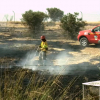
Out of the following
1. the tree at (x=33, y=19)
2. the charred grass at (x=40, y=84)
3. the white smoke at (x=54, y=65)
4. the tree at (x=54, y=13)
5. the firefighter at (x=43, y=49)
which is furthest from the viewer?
the tree at (x=54, y=13)

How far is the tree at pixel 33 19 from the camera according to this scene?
2676 centimetres

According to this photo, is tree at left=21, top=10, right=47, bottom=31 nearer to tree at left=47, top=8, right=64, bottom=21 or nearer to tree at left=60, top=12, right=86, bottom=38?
tree at left=60, top=12, right=86, bottom=38

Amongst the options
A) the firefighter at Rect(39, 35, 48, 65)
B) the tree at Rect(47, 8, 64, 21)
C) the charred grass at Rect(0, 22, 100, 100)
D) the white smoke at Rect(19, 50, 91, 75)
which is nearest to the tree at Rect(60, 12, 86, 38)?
the white smoke at Rect(19, 50, 91, 75)

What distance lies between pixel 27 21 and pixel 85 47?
921 centimetres

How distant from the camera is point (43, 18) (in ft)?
91.1

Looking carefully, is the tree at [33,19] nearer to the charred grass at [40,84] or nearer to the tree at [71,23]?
the tree at [71,23]

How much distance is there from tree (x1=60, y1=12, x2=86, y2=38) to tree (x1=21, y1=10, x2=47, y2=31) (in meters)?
3.29

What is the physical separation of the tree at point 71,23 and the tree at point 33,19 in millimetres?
3288

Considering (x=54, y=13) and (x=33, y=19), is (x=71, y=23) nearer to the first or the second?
(x=33, y=19)

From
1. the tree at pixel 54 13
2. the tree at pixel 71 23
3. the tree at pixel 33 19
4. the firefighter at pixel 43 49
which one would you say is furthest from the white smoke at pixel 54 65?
the tree at pixel 54 13

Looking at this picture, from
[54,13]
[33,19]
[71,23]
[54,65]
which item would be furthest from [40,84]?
[54,13]

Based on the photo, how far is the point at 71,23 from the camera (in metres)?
24.7

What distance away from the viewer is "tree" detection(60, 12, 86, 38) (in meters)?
24.5

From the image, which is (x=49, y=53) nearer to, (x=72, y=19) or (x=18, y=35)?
(x=72, y=19)
